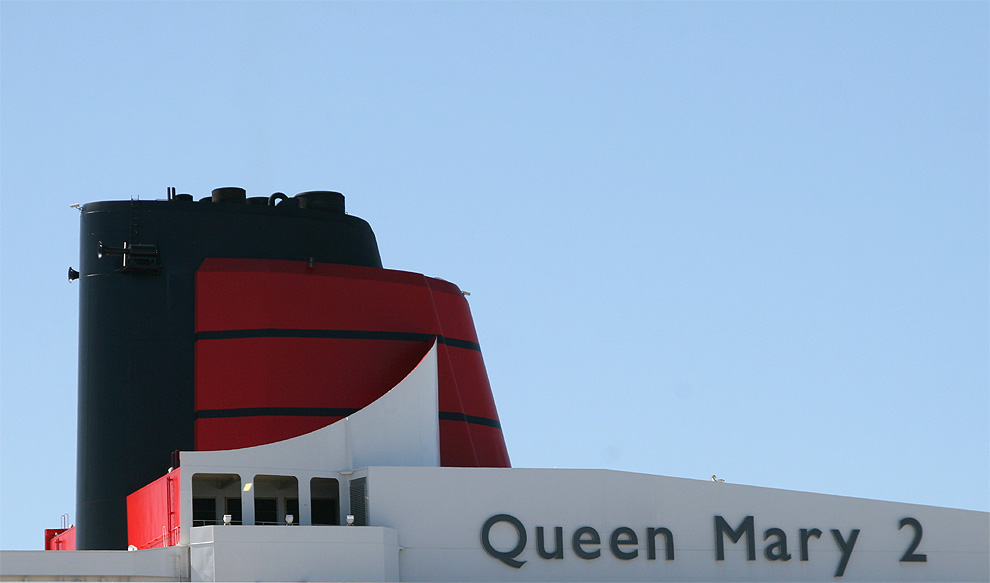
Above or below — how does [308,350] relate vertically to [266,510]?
above

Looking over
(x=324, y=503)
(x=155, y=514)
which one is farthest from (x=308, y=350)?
(x=155, y=514)

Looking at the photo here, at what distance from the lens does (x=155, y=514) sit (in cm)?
1931

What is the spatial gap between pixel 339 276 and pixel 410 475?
147 inches

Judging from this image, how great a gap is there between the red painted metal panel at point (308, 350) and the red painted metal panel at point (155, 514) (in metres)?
1.20

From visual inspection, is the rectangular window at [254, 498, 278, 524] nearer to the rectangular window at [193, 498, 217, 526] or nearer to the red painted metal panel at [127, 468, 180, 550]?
the rectangular window at [193, 498, 217, 526]

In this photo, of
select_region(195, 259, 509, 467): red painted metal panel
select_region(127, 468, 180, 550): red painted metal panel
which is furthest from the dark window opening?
select_region(127, 468, 180, 550): red painted metal panel

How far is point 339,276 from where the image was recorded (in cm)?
2184

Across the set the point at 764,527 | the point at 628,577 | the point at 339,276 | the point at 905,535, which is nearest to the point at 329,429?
the point at 339,276

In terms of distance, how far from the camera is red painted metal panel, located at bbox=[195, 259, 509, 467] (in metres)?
20.7

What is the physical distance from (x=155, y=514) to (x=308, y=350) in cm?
320

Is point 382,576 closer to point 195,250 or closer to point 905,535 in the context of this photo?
point 195,250

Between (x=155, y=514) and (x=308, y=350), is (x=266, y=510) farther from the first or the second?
(x=308, y=350)

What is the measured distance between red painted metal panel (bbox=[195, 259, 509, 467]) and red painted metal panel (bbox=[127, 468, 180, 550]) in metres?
1.20

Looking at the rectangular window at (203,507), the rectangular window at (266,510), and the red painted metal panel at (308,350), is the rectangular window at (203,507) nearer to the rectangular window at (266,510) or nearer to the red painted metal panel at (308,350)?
the rectangular window at (266,510)
